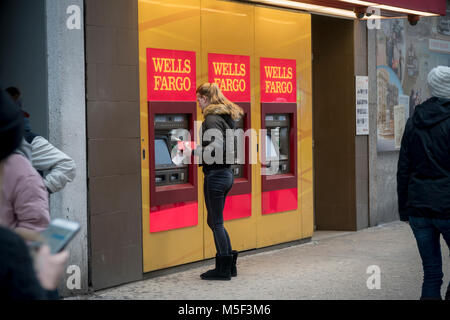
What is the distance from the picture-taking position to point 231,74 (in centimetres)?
779

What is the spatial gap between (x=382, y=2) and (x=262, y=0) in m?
1.66

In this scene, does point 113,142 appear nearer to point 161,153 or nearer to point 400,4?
point 161,153

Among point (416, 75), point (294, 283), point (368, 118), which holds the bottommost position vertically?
point (294, 283)

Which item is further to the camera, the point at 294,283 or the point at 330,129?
the point at 330,129

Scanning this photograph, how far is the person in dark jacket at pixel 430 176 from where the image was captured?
4660 millimetres

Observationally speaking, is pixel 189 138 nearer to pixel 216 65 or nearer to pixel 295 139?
pixel 216 65

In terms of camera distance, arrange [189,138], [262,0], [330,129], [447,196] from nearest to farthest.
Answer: [447,196], [189,138], [262,0], [330,129]

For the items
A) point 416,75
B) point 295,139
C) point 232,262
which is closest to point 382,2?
point 295,139

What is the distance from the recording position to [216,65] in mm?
7598

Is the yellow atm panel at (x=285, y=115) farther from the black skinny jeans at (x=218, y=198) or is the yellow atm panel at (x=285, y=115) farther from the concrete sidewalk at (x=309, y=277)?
the black skinny jeans at (x=218, y=198)

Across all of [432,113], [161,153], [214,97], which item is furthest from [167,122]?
[432,113]

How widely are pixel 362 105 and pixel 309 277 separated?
3910 mm

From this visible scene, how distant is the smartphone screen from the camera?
1934 millimetres

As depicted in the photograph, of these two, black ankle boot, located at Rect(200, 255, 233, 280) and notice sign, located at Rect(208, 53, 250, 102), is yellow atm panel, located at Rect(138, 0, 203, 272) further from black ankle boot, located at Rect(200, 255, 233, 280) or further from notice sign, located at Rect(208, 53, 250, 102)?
black ankle boot, located at Rect(200, 255, 233, 280)
